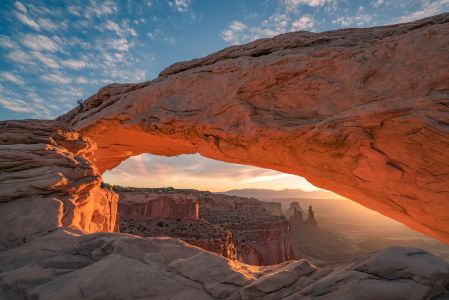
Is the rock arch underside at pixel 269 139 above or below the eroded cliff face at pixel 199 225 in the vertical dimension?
above

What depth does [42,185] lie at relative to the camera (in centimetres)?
842

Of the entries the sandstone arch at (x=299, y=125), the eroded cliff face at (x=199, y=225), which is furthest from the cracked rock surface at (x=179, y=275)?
the eroded cliff face at (x=199, y=225)

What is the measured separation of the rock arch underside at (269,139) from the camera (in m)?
5.93

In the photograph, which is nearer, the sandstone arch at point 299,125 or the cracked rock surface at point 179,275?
the cracked rock surface at point 179,275

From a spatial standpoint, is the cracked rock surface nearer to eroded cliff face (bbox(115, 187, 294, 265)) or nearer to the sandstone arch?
the sandstone arch

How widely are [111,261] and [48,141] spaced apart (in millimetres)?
7611

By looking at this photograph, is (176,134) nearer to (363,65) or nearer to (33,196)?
(33,196)

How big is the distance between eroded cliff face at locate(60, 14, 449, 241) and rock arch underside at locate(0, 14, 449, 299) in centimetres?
4

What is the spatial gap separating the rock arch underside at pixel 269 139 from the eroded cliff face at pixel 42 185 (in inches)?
1.4

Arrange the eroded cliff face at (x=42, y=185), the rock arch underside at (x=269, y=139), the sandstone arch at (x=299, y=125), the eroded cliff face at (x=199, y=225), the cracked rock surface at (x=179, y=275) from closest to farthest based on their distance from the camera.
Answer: the cracked rock surface at (x=179, y=275)
the rock arch underside at (x=269, y=139)
the eroded cliff face at (x=42, y=185)
the sandstone arch at (x=299, y=125)
the eroded cliff face at (x=199, y=225)

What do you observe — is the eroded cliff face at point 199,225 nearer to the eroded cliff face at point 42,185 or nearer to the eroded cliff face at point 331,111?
the eroded cliff face at point 331,111

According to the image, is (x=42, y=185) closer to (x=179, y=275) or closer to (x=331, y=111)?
(x=179, y=275)

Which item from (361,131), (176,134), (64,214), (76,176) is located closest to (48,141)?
(76,176)

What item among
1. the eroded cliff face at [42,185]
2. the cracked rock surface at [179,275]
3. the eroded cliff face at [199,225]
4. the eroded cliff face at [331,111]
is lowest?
the eroded cliff face at [199,225]
